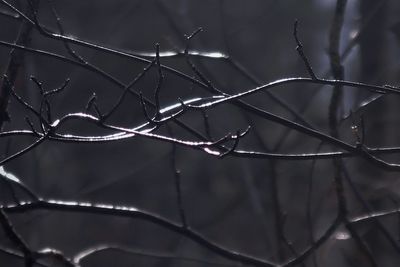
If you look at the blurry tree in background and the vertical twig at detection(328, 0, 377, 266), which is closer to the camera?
the vertical twig at detection(328, 0, 377, 266)

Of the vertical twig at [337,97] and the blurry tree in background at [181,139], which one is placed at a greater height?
the blurry tree in background at [181,139]

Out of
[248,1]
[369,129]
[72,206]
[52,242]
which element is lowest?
[72,206]

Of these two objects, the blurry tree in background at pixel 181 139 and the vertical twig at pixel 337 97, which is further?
the blurry tree in background at pixel 181 139

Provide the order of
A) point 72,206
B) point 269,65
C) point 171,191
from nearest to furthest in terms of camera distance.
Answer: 1. point 72,206
2. point 171,191
3. point 269,65

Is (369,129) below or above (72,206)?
above

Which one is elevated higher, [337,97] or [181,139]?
[181,139]

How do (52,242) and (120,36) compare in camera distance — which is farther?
(120,36)

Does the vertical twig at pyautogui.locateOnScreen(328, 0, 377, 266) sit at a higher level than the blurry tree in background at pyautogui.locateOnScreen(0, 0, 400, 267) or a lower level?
lower

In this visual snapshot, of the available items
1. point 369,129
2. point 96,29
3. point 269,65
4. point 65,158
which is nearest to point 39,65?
point 96,29

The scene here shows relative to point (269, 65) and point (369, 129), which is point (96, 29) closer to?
point (269, 65)

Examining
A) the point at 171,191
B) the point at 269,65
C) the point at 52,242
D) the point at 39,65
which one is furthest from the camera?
the point at 269,65

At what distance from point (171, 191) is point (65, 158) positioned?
0.86 m

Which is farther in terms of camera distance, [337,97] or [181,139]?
[181,139]

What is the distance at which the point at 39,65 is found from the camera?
18.3 feet
